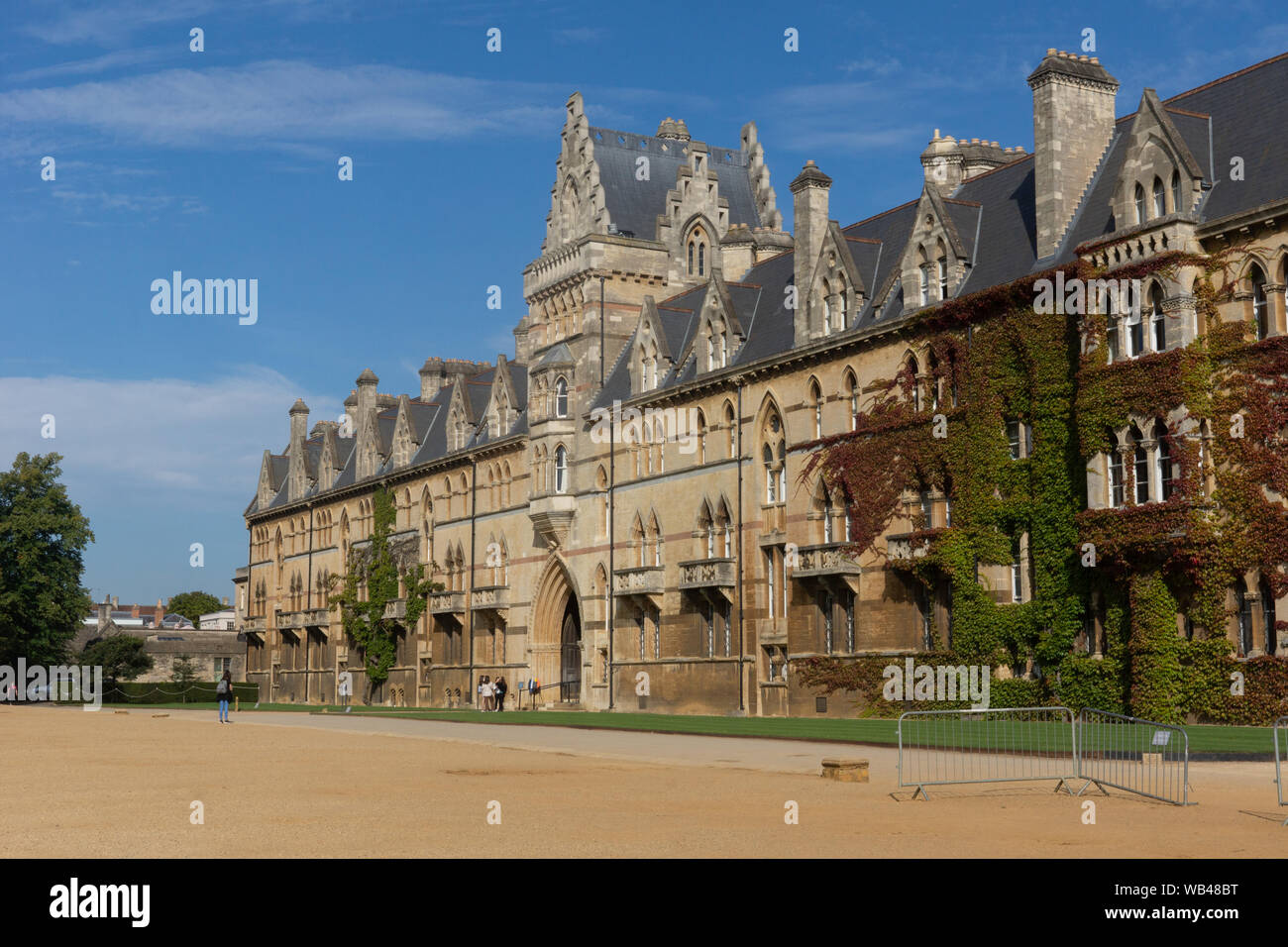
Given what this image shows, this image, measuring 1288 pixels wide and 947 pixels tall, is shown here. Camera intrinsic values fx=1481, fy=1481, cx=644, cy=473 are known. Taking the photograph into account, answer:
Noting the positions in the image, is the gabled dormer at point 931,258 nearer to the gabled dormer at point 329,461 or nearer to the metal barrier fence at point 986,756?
the metal barrier fence at point 986,756

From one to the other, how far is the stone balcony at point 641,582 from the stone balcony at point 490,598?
9681 mm

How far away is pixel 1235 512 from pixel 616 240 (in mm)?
33465

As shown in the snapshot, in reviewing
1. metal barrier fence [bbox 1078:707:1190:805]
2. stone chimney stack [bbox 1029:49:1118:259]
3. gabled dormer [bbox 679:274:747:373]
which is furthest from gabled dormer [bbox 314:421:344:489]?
metal barrier fence [bbox 1078:707:1190:805]

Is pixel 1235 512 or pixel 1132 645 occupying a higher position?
pixel 1235 512

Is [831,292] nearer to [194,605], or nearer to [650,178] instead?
[650,178]

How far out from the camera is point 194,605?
179000 millimetres

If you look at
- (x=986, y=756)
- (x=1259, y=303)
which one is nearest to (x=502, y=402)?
(x=1259, y=303)

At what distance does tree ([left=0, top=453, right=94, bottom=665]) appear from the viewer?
268 ft

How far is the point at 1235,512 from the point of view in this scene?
3162cm

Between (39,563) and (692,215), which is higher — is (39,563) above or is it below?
below

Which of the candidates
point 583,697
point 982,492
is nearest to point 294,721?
point 583,697

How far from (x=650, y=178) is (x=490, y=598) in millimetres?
19600

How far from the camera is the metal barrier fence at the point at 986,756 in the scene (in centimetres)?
1977
